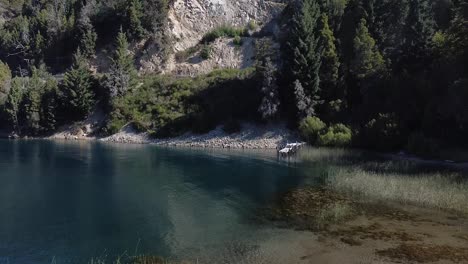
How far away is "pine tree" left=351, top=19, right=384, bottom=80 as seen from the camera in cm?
5741

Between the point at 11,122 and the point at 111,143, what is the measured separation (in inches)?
1016

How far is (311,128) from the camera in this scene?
194 feet

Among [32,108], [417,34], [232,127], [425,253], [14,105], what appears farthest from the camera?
[14,105]

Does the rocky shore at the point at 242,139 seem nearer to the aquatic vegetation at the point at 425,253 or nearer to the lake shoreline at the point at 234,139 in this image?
the lake shoreline at the point at 234,139

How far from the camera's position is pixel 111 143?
72125mm

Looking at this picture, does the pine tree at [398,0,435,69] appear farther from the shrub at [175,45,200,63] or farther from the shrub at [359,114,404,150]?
Answer: the shrub at [175,45,200,63]

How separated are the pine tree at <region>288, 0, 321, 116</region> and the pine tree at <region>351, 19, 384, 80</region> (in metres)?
5.85

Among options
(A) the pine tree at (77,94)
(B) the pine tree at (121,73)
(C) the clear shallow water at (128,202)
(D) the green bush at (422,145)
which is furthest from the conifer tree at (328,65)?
(A) the pine tree at (77,94)

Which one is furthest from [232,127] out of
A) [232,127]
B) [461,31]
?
[461,31]

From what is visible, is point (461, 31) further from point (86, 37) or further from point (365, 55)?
point (86, 37)

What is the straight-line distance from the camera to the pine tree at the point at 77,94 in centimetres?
7912

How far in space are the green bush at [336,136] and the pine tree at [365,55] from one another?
835 centimetres

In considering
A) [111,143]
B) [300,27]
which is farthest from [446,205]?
[111,143]

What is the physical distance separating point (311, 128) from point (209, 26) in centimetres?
4408
